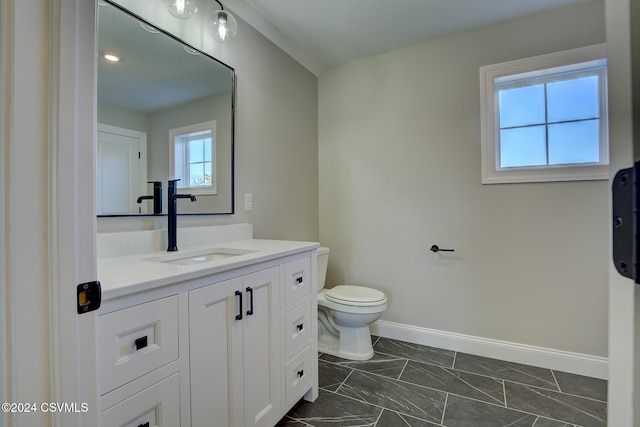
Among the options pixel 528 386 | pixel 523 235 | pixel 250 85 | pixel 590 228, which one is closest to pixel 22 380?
pixel 250 85

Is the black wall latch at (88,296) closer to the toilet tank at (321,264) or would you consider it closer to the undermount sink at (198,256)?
the undermount sink at (198,256)

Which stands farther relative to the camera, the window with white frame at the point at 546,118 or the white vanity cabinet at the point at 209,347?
the window with white frame at the point at 546,118

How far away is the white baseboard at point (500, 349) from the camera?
6.41 ft

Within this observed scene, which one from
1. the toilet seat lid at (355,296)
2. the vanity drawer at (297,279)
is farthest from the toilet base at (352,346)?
the vanity drawer at (297,279)

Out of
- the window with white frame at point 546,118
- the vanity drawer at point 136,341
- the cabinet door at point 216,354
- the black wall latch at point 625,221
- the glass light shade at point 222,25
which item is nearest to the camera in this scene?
the black wall latch at point 625,221

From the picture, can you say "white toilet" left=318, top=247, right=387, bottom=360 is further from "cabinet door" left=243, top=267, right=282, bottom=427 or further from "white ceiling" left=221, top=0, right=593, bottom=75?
"white ceiling" left=221, top=0, right=593, bottom=75

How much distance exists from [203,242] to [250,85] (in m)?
1.13

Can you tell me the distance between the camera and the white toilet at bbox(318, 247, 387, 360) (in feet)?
6.98

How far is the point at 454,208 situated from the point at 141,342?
2210 mm

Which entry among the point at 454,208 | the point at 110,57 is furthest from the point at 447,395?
the point at 110,57

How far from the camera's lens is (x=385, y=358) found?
7.25 ft

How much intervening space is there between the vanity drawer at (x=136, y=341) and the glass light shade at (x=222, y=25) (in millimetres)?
1489

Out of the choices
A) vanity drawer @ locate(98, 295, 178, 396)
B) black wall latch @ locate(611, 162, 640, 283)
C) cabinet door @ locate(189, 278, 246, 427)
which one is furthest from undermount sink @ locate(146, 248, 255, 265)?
black wall latch @ locate(611, 162, 640, 283)

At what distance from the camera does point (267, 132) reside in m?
2.20
